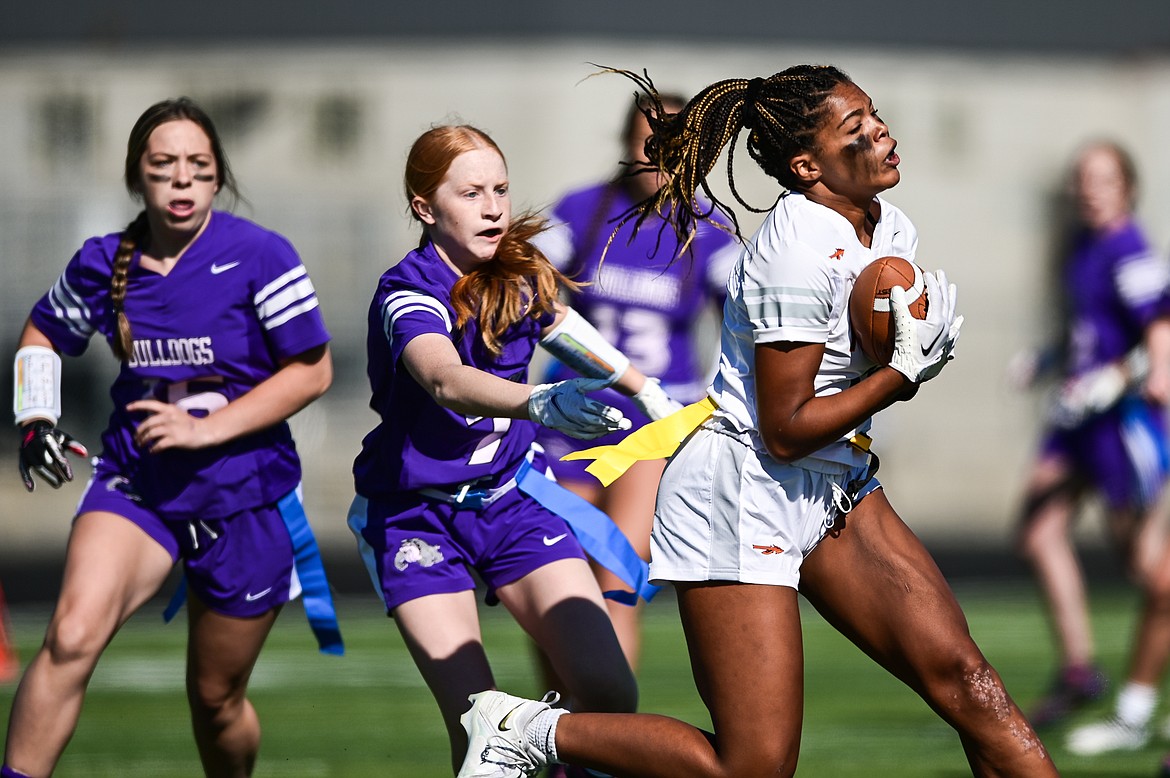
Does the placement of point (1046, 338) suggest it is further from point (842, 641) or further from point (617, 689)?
point (617, 689)

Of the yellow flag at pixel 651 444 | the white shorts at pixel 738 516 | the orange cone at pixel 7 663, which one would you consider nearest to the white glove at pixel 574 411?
the yellow flag at pixel 651 444

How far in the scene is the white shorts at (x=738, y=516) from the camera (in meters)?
4.05

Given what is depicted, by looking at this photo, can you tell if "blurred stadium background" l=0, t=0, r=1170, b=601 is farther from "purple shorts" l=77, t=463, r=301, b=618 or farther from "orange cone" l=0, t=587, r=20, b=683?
"purple shorts" l=77, t=463, r=301, b=618

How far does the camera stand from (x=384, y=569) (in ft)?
15.5

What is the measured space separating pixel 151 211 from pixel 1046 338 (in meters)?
18.6

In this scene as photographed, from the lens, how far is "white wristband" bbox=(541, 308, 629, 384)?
4.87m

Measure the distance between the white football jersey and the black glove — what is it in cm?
213

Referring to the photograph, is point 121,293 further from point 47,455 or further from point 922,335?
point 922,335

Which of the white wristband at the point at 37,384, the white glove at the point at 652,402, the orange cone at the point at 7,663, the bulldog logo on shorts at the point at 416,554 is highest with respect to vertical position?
the white glove at the point at 652,402

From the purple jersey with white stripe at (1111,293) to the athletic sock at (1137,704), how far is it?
5.69 feet

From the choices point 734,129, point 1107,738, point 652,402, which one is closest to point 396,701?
point 1107,738

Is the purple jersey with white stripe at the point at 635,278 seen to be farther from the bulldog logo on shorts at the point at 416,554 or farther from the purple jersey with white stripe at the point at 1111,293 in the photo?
the purple jersey with white stripe at the point at 1111,293

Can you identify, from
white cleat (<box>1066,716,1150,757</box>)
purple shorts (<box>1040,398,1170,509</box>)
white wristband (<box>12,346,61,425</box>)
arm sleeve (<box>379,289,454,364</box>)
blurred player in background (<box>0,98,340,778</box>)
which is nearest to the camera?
arm sleeve (<box>379,289,454,364</box>)

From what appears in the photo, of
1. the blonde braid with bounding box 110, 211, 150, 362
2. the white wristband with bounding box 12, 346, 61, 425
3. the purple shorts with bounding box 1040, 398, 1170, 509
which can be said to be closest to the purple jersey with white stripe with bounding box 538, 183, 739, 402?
the blonde braid with bounding box 110, 211, 150, 362
